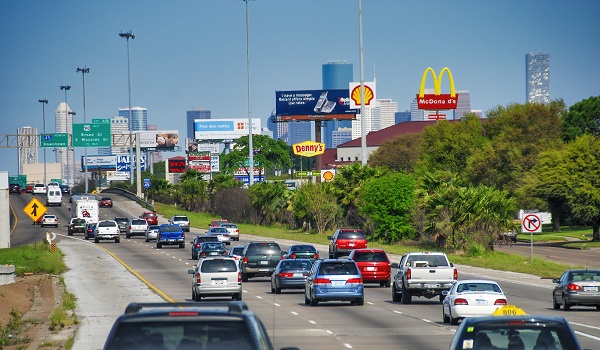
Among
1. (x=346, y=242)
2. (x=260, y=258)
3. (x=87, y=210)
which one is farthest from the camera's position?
(x=87, y=210)

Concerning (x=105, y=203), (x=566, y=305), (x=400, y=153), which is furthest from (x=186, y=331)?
(x=400, y=153)

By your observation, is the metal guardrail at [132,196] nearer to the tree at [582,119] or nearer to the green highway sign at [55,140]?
the green highway sign at [55,140]

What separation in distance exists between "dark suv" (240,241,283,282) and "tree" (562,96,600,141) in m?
65.8

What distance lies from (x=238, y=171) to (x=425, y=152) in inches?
2709

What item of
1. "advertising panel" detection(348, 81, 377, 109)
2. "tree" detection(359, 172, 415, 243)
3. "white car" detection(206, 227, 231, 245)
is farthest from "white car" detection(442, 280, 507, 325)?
"advertising panel" detection(348, 81, 377, 109)

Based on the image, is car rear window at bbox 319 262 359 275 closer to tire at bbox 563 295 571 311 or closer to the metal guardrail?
tire at bbox 563 295 571 311

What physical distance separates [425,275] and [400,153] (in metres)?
109

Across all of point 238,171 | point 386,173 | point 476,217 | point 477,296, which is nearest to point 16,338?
point 477,296

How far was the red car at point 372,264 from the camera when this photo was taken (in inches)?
1639

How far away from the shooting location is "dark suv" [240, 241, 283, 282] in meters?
46.9

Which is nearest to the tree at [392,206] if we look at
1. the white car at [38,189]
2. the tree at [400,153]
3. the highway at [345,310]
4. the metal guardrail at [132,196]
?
the highway at [345,310]

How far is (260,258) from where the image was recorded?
4700 cm

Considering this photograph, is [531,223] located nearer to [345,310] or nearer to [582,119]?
[345,310]

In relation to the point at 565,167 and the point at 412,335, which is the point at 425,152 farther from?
the point at 412,335
